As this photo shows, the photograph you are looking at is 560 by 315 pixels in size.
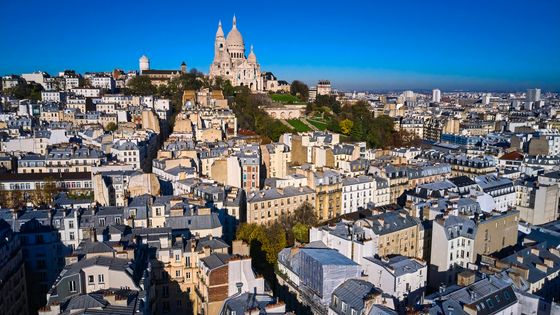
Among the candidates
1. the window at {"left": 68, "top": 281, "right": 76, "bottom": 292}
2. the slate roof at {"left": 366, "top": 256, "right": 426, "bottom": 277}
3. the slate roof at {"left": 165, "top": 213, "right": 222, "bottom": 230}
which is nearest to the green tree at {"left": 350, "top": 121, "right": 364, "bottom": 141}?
the slate roof at {"left": 165, "top": 213, "right": 222, "bottom": 230}

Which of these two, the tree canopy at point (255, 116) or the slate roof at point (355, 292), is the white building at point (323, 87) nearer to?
the tree canopy at point (255, 116)

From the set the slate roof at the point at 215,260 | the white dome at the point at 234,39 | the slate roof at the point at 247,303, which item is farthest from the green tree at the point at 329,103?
the slate roof at the point at 247,303

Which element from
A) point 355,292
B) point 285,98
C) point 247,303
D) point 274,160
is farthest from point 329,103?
point 247,303

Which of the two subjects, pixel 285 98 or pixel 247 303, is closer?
pixel 247 303

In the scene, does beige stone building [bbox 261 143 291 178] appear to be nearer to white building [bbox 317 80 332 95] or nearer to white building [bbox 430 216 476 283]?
white building [bbox 430 216 476 283]

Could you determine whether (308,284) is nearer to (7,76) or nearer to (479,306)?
(479,306)

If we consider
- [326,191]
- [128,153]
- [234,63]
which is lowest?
[326,191]

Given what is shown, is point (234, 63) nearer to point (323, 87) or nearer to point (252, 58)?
point (252, 58)
